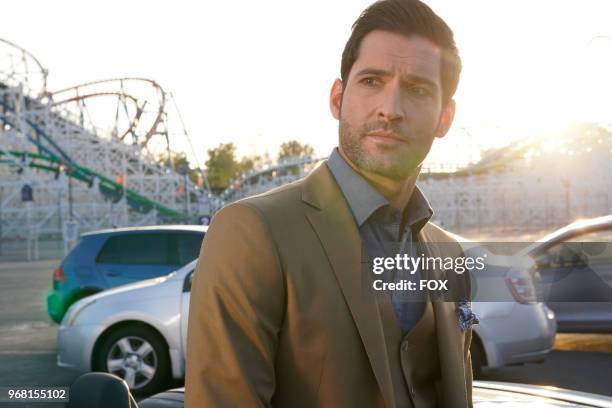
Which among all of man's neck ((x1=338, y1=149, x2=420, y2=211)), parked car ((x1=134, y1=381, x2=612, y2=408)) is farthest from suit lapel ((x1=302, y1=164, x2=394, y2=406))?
parked car ((x1=134, y1=381, x2=612, y2=408))

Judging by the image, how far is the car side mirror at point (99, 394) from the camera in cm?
203

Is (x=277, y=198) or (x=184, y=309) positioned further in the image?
(x=184, y=309)

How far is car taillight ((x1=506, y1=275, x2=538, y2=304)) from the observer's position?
7.66 meters

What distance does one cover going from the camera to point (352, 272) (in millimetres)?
1844

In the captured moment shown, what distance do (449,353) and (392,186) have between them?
0.45 m

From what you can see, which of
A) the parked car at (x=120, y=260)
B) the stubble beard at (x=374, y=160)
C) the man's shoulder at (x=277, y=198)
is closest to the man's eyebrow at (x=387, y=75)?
the stubble beard at (x=374, y=160)

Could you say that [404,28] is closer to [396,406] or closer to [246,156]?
[396,406]

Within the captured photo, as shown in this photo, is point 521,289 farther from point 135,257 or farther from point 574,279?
point 135,257

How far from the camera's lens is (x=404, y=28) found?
2021 millimetres

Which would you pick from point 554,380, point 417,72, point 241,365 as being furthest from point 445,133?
point 554,380

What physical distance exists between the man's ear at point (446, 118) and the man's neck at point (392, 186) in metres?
0.17

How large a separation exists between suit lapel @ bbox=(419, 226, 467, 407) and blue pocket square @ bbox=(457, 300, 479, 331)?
2cm

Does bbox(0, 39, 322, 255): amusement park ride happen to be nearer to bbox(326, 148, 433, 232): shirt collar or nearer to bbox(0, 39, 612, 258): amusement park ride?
bbox(0, 39, 612, 258): amusement park ride

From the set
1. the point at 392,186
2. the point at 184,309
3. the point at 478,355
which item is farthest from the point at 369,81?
the point at 478,355
